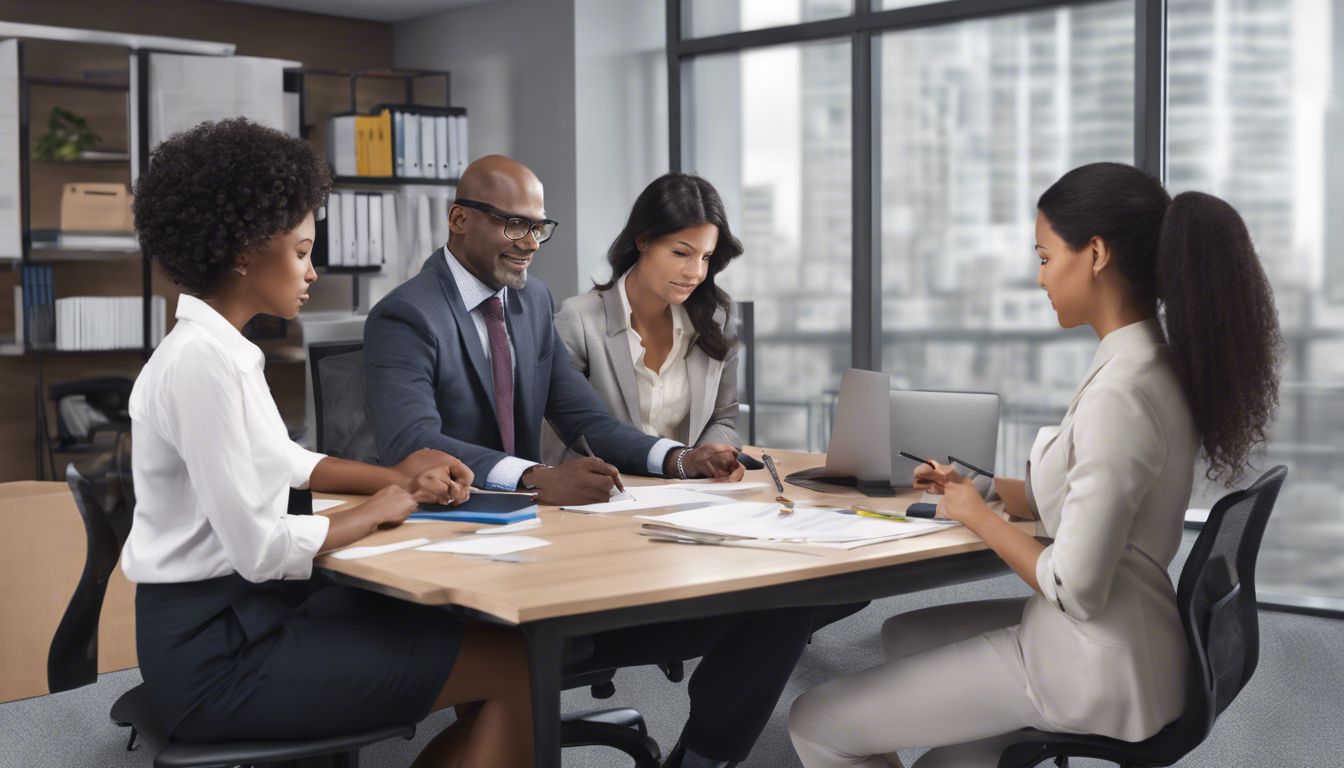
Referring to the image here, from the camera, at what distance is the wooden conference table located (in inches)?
52.7

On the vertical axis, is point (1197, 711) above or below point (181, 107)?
below

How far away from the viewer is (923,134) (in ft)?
16.4

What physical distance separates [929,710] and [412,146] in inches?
187

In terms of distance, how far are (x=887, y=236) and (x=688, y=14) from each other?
154cm

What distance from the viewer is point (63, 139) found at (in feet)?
16.9

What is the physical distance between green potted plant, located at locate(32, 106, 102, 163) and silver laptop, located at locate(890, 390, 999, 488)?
14.6 ft

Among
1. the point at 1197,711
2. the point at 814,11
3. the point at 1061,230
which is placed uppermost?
the point at 814,11

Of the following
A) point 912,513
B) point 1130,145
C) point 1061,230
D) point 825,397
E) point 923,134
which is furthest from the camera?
point 825,397

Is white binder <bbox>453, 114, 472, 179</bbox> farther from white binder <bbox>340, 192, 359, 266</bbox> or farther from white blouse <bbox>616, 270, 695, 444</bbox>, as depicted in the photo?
white blouse <bbox>616, 270, 695, 444</bbox>

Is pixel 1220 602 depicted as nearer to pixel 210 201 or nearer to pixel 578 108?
pixel 210 201

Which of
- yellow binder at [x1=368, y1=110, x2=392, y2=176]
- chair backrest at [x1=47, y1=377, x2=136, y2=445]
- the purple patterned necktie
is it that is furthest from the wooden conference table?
yellow binder at [x1=368, y1=110, x2=392, y2=176]

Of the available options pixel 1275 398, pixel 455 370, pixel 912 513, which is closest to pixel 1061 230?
pixel 1275 398

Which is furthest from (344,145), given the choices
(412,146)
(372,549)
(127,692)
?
(372,549)

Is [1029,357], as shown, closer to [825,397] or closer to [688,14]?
[825,397]
